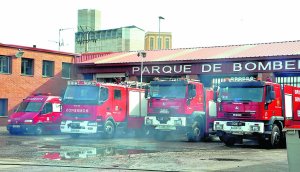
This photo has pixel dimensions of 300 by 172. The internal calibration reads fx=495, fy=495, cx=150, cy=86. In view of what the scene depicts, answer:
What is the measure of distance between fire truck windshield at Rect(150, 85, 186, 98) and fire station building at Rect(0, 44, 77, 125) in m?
16.9

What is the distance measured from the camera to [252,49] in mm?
37094

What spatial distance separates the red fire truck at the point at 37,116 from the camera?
26.5 m

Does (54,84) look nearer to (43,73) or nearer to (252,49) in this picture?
(43,73)

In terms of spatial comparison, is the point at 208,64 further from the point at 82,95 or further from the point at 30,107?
the point at 82,95

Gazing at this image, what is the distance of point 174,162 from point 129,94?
40.5ft

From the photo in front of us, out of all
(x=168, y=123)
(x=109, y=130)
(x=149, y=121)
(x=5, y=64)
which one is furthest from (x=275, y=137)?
(x=5, y=64)

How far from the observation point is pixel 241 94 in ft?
64.0

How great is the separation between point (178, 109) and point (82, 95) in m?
4.57

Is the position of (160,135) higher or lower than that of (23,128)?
lower

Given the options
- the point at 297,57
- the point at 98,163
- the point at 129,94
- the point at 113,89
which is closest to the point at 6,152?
the point at 98,163

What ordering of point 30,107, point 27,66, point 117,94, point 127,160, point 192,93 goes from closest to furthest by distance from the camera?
point 127,160 < point 192,93 < point 117,94 < point 30,107 < point 27,66

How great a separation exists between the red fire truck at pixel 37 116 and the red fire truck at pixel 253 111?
1090 centimetres

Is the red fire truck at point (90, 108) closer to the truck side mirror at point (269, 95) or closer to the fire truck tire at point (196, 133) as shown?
the fire truck tire at point (196, 133)

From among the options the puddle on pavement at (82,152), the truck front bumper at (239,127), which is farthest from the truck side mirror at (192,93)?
the puddle on pavement at (82,152)
